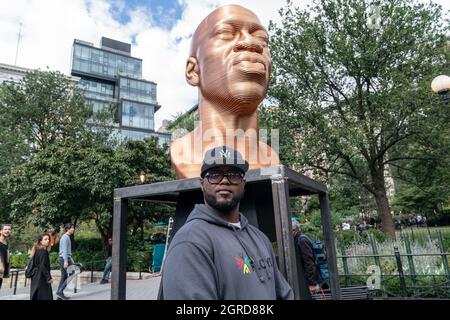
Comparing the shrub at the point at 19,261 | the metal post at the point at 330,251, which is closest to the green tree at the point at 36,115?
the shrub at the point at 19,261

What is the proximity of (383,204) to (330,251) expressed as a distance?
14614 millimetres

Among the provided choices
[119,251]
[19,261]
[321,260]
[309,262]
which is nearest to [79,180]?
[19,261]

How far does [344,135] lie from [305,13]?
6197 mm

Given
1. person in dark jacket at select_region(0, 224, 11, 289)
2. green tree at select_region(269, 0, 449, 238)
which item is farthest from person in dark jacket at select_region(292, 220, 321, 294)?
green tree at select_region(269, 0, 449, 238)

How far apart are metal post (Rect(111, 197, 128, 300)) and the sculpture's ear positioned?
173 cm

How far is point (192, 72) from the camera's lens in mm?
4254

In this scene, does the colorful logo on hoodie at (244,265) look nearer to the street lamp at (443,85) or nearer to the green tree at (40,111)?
the street lamp at (443,85)

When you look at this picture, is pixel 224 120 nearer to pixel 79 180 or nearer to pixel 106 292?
pixel 106 292

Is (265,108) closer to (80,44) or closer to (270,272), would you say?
(270,272)

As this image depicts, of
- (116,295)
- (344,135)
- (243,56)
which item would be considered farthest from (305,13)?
(116,295)

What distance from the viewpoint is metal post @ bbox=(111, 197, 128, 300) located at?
318 cm

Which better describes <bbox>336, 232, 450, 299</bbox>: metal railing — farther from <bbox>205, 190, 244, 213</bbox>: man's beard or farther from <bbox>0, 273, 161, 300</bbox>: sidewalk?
<bbox>205, 190, 244, 213</bbox>: man's beard

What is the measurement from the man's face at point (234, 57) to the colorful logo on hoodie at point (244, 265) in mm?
2254

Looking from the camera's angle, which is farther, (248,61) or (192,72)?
(192,72)
